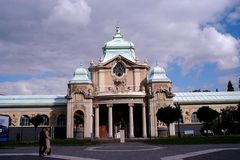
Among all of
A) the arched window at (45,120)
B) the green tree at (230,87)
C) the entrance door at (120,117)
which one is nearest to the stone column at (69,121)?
the arched window at (45,120)

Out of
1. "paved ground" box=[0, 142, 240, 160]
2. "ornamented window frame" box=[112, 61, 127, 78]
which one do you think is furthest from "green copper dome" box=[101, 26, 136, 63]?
"paved ground" box=[0, 142, 240, 160]

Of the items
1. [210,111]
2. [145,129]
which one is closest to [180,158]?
[210,111]

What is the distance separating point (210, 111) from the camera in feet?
213

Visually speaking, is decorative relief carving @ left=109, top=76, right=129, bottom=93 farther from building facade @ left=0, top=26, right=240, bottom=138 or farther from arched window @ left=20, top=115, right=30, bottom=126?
arched window @ left=20, top=115, right=30, bottom=126

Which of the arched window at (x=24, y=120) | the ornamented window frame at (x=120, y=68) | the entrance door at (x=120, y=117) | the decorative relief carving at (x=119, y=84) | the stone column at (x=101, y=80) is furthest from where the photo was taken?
the arched window at (x=24, y=120)

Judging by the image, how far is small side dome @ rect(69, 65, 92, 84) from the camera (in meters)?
79.9

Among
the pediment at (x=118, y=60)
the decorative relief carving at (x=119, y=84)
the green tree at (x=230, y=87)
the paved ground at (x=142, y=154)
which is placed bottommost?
the paved ground at (x=142, y=154)

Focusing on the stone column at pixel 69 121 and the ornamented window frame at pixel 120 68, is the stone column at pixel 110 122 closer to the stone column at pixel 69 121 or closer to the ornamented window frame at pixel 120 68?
the stone column at pixel 69 121

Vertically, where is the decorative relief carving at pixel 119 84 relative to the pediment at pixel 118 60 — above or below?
below

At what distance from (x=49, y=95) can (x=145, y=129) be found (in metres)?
27.4

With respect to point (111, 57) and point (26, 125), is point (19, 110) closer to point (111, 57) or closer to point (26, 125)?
point (26, 125)

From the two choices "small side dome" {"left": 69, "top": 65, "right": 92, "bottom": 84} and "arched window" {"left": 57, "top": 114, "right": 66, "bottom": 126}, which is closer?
"small side dome" {"left": 69, "top": 65, "right": 92, "bottom": 84}

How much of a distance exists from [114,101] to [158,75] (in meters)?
13.0

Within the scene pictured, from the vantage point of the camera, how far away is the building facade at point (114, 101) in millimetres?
76194
